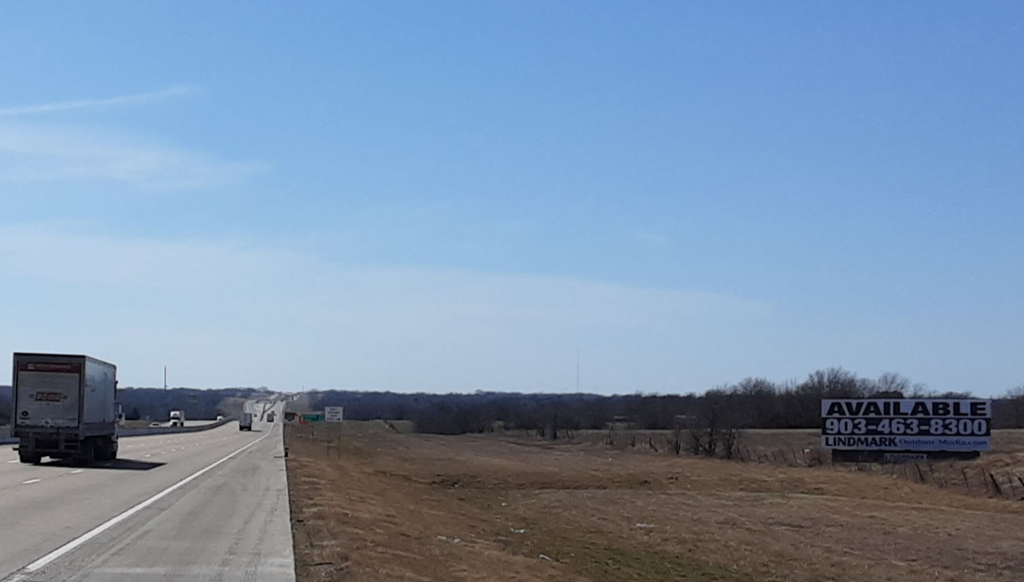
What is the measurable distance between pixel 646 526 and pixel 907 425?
3448 cm

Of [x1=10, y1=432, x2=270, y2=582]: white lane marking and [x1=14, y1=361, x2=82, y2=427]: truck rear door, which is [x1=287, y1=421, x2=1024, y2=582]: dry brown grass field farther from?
[x1=14, y1=361, x2=82, y2=427]: truck rear door

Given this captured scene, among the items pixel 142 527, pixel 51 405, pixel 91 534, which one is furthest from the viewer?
pixel 51 405

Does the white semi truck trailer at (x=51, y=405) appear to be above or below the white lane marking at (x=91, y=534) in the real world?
above

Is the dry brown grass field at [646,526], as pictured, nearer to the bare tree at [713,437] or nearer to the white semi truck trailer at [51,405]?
the white semi truck trailer at [51,405]

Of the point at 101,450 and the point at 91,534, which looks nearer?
the point at 91,534

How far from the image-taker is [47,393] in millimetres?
40312

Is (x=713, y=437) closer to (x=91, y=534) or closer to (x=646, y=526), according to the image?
(x=646, y=526)

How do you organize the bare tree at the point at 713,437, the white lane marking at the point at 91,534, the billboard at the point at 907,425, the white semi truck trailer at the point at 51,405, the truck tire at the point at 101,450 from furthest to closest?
the bare tree at the point at 713,437 → the billboard at the point at 907,425 → the truck tire at the point at 101,450 → the white semi truck trailer at the point at 51,405 → the white lane marking at the point at 91,534

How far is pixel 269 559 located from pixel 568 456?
5966cm

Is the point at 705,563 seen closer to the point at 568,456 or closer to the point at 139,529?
the point at 139,529

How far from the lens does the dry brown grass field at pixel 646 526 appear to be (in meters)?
19.7

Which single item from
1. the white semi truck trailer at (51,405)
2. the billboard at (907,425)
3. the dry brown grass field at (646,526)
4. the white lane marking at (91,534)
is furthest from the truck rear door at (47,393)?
the billboard at (907,425)

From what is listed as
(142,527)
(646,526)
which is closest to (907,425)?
(646,526)

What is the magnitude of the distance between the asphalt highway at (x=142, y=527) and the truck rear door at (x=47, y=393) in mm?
3620
